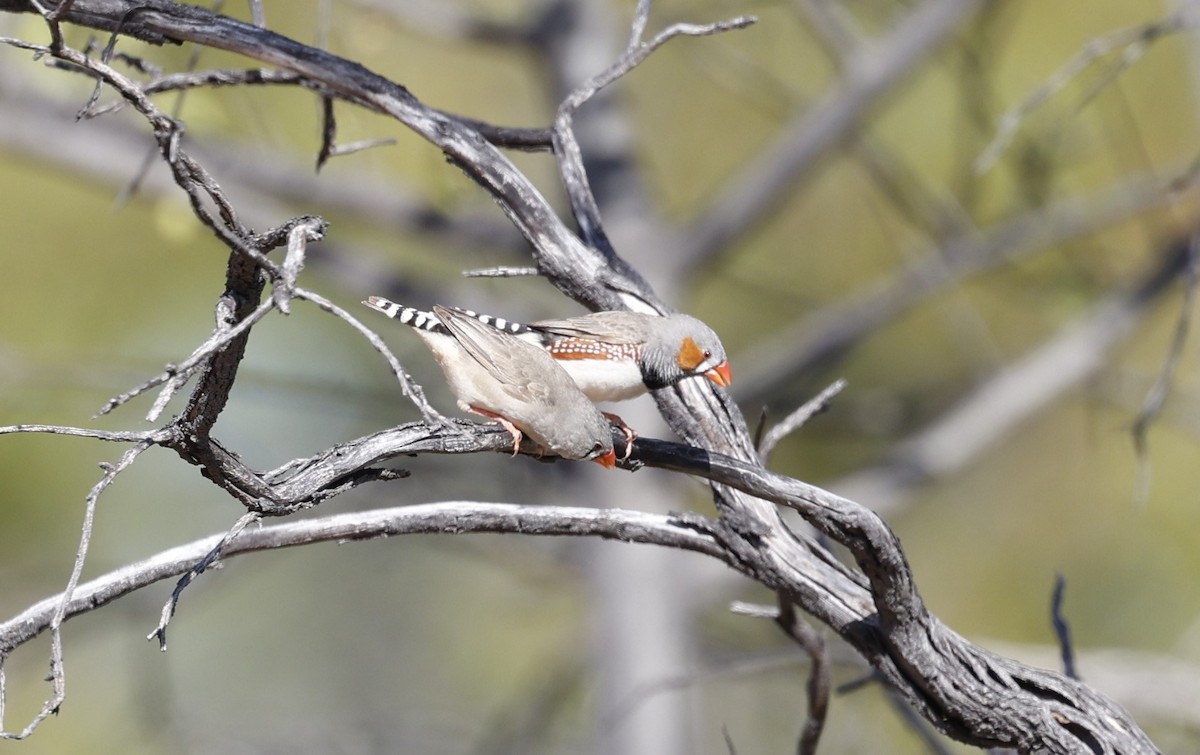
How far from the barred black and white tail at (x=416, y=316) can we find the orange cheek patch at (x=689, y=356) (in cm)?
57

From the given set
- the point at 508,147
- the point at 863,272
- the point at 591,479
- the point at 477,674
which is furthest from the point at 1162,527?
the point at 508,147

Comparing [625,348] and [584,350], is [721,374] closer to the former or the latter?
[625,348]

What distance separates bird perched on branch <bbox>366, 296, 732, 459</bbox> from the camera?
2.89m

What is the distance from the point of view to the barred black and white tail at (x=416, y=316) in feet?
9.47

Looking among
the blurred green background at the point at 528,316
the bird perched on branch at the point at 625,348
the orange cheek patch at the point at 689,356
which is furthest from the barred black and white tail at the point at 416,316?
the blurred green background at the point at 528,316

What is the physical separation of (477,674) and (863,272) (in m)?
4.82

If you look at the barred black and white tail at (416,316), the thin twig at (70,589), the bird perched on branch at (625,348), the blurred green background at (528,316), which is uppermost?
the blurred green background at (528,316)

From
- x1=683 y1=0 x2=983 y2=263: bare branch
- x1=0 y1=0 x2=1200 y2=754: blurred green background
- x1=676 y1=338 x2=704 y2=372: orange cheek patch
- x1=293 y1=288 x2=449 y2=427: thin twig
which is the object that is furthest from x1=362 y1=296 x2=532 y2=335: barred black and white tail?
x1=683 y1=0 x2=983 y2=263: bare branch

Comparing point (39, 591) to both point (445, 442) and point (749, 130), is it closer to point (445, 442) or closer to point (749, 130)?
point (445, 442)

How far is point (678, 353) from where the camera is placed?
114 inches

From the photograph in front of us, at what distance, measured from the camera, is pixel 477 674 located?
33.2 feet

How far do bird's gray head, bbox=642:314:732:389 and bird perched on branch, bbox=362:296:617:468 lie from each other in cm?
27

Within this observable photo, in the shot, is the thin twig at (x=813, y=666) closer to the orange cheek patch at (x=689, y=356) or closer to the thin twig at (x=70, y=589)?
the orange cheek patch at (x=689, y=356)

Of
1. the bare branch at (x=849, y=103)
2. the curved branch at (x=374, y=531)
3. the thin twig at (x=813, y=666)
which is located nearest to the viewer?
the curved branch at (x=374, y=531)
